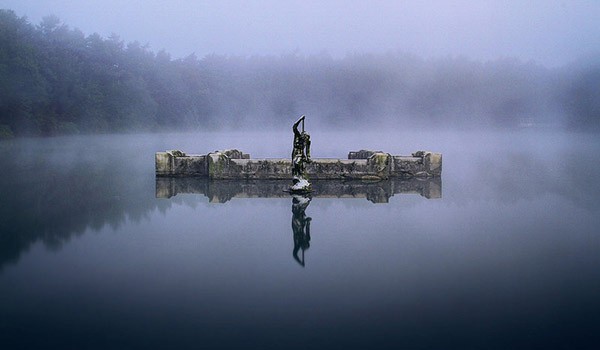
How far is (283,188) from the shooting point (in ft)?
44.4

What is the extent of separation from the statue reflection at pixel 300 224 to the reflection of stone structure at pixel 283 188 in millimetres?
657

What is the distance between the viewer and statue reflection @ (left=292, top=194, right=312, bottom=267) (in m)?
7.14

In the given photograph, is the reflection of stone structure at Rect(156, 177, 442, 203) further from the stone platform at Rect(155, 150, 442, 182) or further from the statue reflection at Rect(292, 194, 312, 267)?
the statue reflection at Rect(292, 194, 312, 267)

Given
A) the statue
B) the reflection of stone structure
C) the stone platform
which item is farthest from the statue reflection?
the stone platform

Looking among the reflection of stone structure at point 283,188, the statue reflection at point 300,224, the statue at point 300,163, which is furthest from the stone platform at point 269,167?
the statue reflection at point 300,224

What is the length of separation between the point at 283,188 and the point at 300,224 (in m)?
4.72

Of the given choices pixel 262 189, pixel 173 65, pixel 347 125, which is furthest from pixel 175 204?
pixel 347 125

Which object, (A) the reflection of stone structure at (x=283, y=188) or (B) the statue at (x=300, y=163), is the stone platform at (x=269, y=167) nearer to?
(A) the reflection of stone structure at (x=283, y=188)

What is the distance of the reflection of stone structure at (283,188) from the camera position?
488 inches

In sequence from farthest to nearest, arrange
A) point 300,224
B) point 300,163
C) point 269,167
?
1. point 269,167
2. point 300,163
3. point 300,224

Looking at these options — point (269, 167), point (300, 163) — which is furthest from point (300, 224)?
point (269, 167)

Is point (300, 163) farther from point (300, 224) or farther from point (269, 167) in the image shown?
point (300, 224)

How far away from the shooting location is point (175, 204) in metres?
11.1

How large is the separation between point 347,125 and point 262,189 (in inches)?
3319
